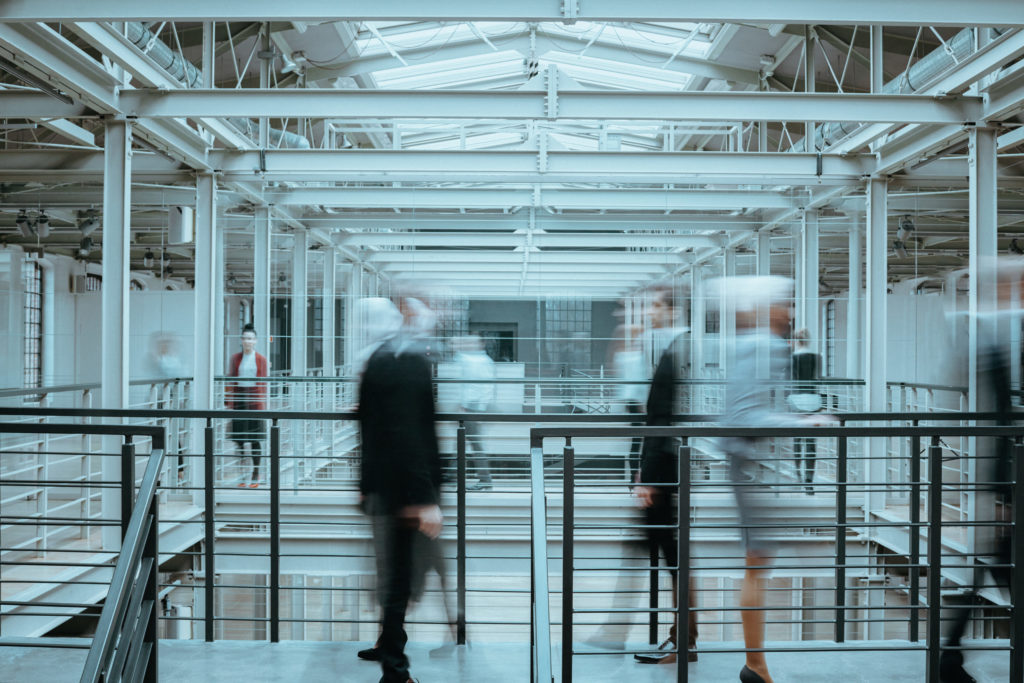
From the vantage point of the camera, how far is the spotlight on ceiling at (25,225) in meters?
8.03

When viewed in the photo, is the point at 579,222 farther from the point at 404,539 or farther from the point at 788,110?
the point at 404,539

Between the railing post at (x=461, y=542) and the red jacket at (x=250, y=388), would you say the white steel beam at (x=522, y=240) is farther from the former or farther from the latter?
the railing post at (x=461, y=542)

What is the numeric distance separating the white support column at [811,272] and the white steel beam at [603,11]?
519 cm

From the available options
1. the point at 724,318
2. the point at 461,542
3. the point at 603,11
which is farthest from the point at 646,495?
the point at 724,318

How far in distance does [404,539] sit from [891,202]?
7.66m

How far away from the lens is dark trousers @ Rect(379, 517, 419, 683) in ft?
10.0

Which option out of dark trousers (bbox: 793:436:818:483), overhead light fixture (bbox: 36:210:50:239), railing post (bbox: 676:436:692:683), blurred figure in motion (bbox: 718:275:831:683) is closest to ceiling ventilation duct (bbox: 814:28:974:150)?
dark trousers (bbox: 793:436:818:483)

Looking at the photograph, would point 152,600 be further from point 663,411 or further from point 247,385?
point 247,385

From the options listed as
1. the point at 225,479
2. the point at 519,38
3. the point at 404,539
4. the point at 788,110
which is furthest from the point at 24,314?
the point at 788,110

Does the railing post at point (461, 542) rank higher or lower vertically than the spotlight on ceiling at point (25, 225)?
lower

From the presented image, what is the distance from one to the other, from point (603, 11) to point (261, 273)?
620cm

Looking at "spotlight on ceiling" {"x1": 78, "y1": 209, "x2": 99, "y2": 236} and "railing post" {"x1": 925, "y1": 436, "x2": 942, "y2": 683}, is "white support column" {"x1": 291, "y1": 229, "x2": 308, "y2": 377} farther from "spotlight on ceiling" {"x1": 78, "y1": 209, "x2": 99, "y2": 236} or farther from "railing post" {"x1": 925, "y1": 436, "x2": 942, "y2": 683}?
"railing post" {"x1": 925, "y1": 436, "x2": 942, "y2": 683}

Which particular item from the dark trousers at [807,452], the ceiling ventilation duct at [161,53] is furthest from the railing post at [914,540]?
the ceiling ventilation duct at [161,53]

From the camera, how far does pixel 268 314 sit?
9.84 meters
